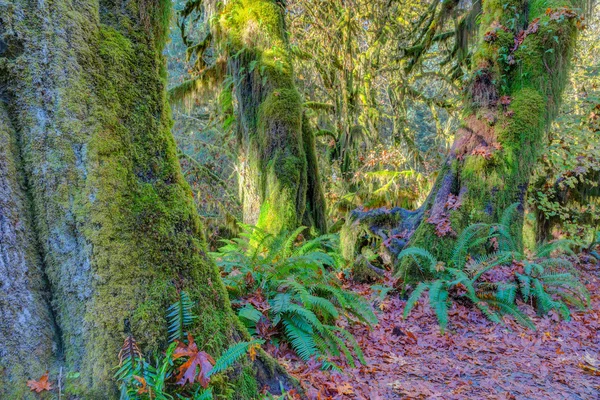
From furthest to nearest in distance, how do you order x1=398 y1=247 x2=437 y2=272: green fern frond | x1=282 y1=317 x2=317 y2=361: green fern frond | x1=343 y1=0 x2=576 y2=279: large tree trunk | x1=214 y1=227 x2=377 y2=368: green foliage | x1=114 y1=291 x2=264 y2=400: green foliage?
x1=343 y1=0 x2=576 y2=279: large tree trunk
x1=398 y1=247 x2=437 y2=272: green fern frond
x1=214 y1=227 x2=377 y2=368: green foliage
x1=282 y1=317 x2=317 y2=361: green fern frond
x1=114 y1=291 x2=264 y2=400: green foliage

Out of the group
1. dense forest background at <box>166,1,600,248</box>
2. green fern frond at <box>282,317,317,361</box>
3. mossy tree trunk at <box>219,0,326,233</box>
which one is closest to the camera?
green fern frond at <box>282,317,317,361</box>

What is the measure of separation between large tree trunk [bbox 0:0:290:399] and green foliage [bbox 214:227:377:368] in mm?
1081

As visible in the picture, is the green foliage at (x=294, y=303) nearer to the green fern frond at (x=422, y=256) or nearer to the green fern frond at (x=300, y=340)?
the green fern frond at (x=300, y=340)

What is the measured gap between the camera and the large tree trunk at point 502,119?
594 cm

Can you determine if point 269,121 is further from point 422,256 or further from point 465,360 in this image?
point 465,360

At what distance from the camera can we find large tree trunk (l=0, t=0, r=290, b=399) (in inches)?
73.3

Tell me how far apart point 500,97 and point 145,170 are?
5.80m

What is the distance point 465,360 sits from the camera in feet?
12.5

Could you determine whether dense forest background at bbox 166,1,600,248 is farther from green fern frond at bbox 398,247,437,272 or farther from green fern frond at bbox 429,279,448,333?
green fern frond at bbox 429,279,448,333

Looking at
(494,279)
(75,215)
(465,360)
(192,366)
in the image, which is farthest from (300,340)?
(494,279)

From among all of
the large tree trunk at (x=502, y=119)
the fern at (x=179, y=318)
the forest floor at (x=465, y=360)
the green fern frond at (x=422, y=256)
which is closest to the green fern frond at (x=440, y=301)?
the forest floor at (x=465, y=360)

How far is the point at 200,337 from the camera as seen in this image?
214 centimetres

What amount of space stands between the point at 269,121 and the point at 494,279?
434 cm

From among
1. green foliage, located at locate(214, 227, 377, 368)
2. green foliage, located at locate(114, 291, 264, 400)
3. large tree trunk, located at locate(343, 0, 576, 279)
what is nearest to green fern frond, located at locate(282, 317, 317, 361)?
green foliage, located at locate(214, 227, 377, 368)
